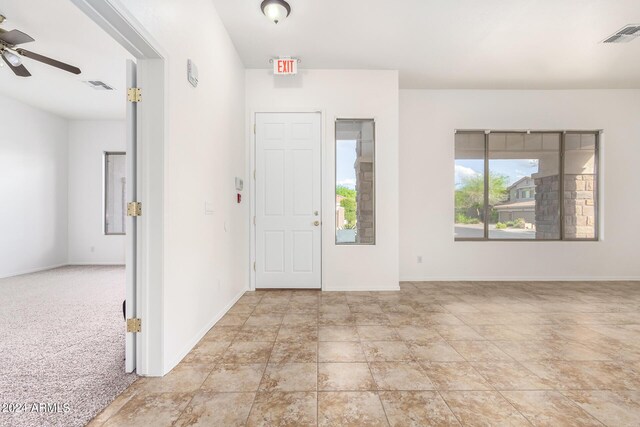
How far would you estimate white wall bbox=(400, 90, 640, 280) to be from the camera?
4.84 meters

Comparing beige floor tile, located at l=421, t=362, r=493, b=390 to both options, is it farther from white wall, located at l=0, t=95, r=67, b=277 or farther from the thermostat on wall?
white wall, located at l=0, t=95, r=67, b=277

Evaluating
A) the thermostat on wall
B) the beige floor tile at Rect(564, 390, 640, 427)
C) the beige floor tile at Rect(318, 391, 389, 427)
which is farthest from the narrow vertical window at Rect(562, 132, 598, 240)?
the thermostat on wall

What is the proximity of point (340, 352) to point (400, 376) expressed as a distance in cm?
51

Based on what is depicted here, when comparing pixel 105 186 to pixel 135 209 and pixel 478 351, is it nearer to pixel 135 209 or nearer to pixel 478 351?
pixel 135 209

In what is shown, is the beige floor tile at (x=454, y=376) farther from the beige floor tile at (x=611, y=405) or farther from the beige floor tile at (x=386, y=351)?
the beige floor tile at (x=611, y=405)

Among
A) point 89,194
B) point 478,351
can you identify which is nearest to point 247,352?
point 478,351

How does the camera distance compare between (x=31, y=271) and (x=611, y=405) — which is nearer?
(x=611, y=405)

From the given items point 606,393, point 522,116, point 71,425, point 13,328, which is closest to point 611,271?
point 522,116

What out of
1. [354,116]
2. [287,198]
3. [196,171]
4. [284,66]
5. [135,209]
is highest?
[284,66]

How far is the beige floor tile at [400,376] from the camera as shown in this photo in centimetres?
185

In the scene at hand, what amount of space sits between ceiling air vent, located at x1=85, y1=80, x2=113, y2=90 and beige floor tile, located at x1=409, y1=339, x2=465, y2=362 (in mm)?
5593

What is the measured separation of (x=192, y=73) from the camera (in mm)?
2352

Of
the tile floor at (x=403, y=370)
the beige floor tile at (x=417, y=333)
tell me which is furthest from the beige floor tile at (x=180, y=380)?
the beige floor tile at (x=417, y=333)

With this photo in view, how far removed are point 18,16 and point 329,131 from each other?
11.4 feet
